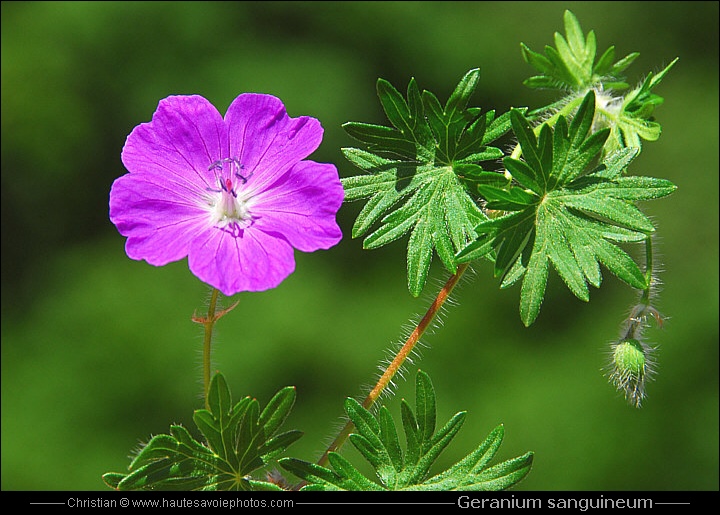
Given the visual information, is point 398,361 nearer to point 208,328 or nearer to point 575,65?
point 208,328

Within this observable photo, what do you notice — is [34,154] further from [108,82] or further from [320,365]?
[320,365]

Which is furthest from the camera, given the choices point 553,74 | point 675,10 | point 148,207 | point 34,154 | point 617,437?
point 675,10

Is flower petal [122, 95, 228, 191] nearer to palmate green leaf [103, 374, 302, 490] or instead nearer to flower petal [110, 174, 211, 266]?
flower petal [110, 174, 211, 266]

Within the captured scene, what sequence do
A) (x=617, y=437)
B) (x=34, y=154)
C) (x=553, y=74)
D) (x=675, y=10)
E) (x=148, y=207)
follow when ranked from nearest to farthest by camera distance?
(x=148, y=207) < (x=553, y=74) < (x=617, y=437) < (x=34, y=154) < (x=675, y=10)

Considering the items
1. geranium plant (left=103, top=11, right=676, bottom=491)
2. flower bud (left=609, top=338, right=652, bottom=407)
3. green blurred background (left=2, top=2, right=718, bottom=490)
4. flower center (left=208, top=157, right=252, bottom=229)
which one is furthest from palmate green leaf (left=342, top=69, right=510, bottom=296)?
green blurred background (left=2, top=2, right=718, bottom=490)

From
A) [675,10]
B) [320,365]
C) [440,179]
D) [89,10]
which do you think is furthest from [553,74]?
[675,10]

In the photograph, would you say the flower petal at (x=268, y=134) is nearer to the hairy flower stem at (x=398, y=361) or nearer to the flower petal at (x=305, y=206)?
the flower petal at (x=305, y=206)

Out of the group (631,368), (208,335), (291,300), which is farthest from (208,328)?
(291,300)
